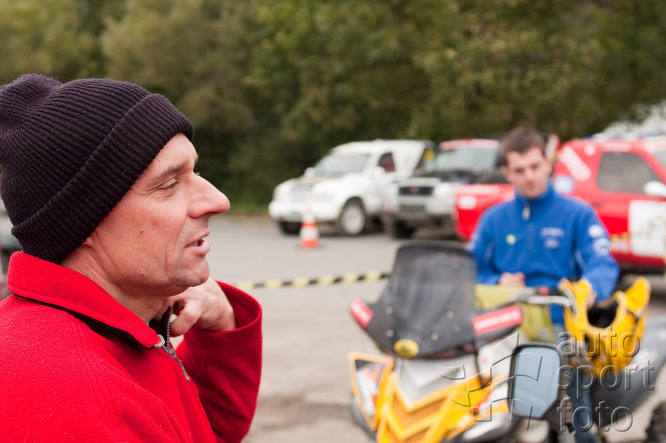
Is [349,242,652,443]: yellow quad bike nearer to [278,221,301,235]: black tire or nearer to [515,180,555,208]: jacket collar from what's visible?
[515,180,555,208]: jacket collar

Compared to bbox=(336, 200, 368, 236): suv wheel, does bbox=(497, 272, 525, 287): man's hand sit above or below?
above

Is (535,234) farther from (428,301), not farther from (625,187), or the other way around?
(625,187)

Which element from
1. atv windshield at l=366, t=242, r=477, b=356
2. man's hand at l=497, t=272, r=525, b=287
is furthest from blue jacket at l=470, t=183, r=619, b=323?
atv windshield at l=366, t=242, r=477, b=356

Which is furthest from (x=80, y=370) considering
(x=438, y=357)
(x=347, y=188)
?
(x=347, y=188)

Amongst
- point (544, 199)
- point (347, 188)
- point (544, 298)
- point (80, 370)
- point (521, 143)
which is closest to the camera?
point (80, 370)

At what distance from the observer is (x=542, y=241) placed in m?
4.22

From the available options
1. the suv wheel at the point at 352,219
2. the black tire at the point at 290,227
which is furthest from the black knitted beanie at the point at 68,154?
the black tire at the point at 290,227

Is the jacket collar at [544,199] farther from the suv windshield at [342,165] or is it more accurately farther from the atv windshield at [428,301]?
the suv windshield at [342,165]

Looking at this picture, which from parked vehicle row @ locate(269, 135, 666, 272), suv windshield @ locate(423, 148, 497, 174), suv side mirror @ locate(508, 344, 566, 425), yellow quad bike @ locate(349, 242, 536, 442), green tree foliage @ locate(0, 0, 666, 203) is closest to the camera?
suv side mirror @ locate(508, 344, 566, 425)

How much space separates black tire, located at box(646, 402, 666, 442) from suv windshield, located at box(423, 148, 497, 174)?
11507mm

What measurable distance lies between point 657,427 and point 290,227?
1343 centimetres

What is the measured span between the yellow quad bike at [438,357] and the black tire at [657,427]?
38.4 inches

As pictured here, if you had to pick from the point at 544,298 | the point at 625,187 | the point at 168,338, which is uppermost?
the point at 168,338

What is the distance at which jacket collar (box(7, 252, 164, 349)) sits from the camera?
130cm
